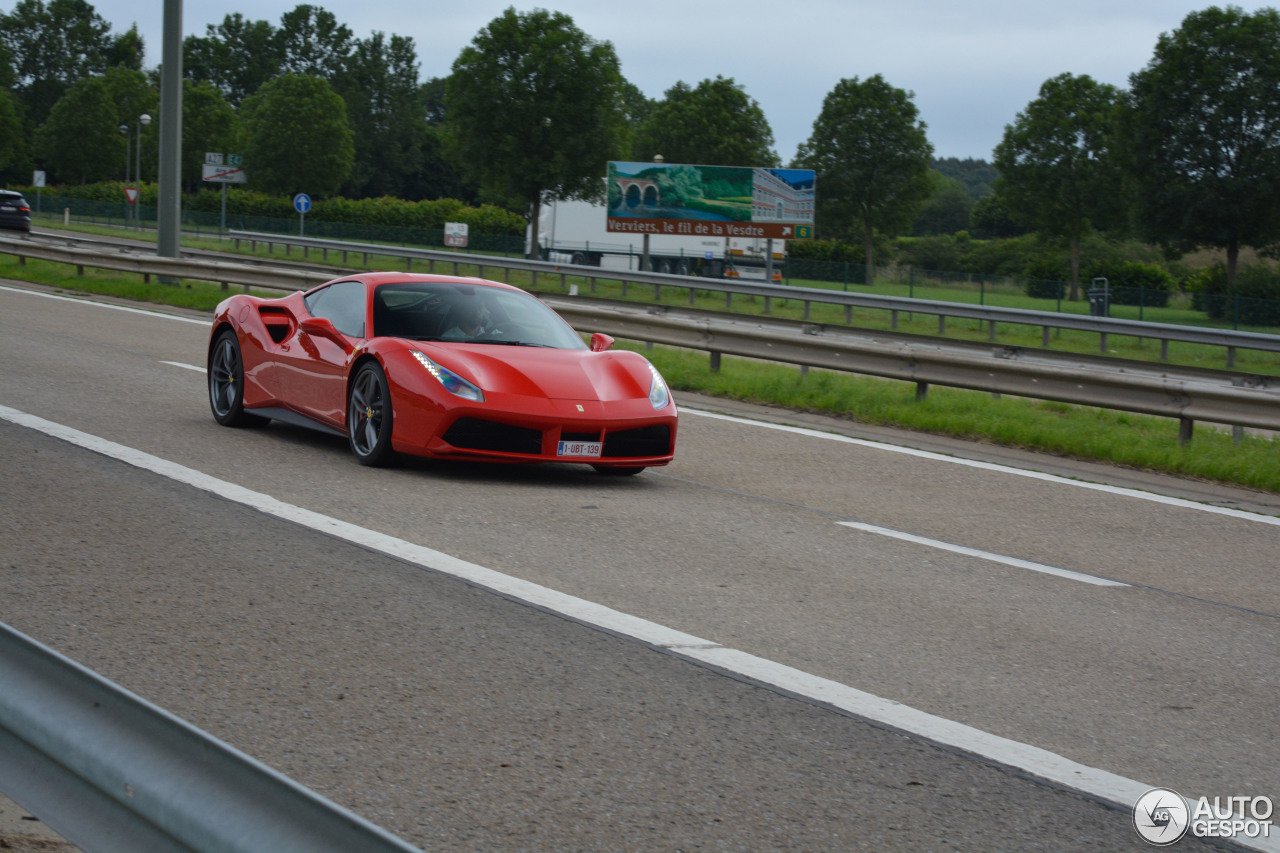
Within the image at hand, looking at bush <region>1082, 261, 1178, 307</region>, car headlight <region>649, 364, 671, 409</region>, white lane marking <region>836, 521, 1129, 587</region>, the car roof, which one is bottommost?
white lane marking <region>836, 521, 1129, 587</region>

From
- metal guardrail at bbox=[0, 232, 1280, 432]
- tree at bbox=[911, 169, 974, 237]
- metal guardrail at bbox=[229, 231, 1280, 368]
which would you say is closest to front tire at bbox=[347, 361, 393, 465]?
metal guardrail at bbox=[0, 232, 1280, 432]

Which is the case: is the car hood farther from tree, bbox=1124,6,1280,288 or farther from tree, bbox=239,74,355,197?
tree, bbox=239,74,355,197

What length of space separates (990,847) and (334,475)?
17.9ft

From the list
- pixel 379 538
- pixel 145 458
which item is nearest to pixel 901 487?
pixel 379 538

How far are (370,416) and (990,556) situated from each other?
12.6ft

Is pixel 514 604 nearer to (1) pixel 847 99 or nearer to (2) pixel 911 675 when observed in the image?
(2) pixel 911 675

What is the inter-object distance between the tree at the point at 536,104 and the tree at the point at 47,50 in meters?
96.0

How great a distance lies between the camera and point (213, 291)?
2258 centimetres

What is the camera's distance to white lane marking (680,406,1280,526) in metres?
8.77

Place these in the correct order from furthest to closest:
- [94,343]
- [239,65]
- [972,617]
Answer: [239,65]
[94,343]
[972,617]

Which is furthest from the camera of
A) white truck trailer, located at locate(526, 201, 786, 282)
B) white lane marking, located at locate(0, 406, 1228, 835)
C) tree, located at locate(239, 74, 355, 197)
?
tree, located at locate(239, 74, 355, 197)

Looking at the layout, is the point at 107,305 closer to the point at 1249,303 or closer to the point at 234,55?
the point at 1249,303

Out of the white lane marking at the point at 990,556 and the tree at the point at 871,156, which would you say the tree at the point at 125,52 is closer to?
the tree at the point at 871,156

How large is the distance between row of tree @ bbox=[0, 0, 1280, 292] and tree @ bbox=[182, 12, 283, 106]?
41.9 feet
